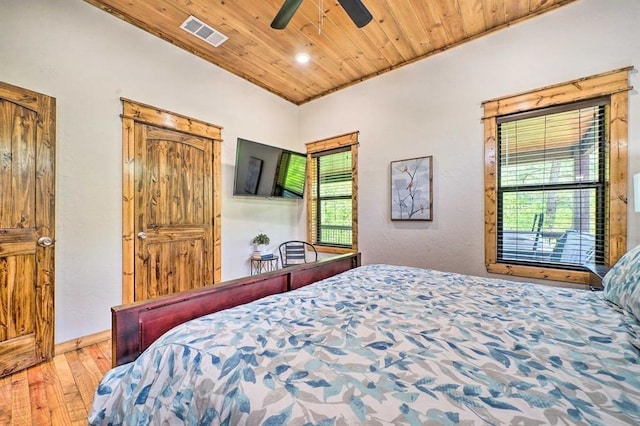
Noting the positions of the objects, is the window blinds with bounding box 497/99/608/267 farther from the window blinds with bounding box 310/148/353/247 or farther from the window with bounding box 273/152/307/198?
the window with bounding box 273/152/307/198

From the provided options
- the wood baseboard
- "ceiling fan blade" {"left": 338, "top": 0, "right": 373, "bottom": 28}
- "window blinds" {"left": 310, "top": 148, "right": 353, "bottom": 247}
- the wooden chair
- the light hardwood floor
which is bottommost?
the light hardwood floor

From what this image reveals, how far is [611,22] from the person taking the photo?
7.47 feet

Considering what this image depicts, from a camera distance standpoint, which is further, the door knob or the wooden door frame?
the wooden door frame

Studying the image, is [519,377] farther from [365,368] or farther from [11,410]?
[11,410]

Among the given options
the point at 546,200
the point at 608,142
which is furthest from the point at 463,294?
the point at 608,142

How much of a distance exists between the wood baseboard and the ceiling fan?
3.02 m

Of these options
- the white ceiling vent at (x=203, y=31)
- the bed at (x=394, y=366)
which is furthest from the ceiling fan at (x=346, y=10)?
the bed at (x=394, y=366)

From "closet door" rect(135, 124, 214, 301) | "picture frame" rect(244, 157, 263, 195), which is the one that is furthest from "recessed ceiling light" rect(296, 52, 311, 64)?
"closet door" rect(135, 124, 214, 301)

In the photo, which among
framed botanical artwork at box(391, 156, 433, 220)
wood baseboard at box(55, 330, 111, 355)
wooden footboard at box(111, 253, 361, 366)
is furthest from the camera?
framed botanical artwork at box(391, 156, 433, 220)

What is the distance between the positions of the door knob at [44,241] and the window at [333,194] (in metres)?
2.92

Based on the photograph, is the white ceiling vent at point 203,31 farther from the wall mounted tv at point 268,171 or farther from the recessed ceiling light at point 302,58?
the wall mounted tv at point 268,171

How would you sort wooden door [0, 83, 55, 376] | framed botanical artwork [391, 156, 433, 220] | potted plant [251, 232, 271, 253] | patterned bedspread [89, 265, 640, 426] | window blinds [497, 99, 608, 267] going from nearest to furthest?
patterned bedspread [89, 265, 640, 426] < wooden door [0, 83, 55, 376] < window blinds [497, 99, 608, 267] < framed botanical artwork [391, 156, 433, 220] < potted plant [251, 232, 271, 253]

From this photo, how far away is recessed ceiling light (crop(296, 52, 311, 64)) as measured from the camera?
316 cm

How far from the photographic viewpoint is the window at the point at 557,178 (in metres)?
2.26
